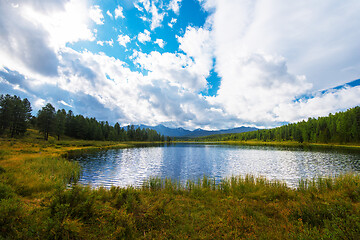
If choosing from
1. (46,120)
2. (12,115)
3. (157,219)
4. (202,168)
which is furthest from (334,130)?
(12,115)

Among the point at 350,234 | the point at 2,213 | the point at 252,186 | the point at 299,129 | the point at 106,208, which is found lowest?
the point at 252,186

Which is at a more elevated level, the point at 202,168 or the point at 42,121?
the point at 42,121

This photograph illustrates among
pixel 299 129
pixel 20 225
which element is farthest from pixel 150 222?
pixel 299 129

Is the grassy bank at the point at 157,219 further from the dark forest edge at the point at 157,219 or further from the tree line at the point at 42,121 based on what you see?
the tree line at the point at 42,121

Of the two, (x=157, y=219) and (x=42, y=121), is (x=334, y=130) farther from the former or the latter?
(x=42, y=121)

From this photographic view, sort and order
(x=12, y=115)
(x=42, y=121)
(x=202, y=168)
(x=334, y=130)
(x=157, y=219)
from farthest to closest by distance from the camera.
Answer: (x=334, y=130), (x=42, y=121), (x=12, y=115), (x=202, y=168), (x=157, y=219)

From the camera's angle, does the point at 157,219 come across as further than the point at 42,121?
No

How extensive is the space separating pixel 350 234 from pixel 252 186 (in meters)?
11.2

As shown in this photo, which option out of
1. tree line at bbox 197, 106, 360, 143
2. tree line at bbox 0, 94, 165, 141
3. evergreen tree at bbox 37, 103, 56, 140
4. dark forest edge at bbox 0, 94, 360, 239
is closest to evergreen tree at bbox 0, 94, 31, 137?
tree line at bbox 0, 94, 165, 141

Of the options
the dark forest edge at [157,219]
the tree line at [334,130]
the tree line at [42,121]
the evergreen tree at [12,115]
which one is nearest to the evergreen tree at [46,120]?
the tree line at [42,121]

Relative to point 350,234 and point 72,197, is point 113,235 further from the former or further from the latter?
point 350,234

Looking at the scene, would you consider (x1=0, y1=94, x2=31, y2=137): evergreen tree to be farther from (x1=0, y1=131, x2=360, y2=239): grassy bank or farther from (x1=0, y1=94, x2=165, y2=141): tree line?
(x1=0, y1=131, x2=360, y2=239): grassy bank

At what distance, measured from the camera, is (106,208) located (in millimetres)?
8281

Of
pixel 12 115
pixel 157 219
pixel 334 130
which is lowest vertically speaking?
pixel 157 219
